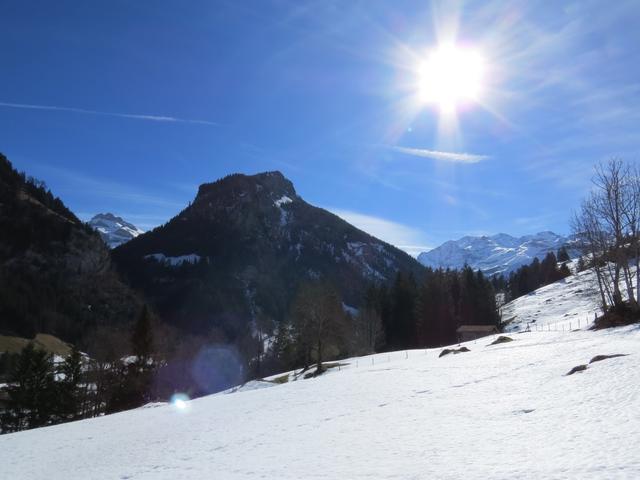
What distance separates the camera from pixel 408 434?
12.6 meters

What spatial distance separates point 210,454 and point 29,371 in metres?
46.6

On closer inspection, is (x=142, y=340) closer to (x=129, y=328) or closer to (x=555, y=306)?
(x=129, y=328)

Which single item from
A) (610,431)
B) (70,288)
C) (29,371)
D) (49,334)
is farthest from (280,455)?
(70,288)

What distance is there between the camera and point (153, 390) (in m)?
69.7

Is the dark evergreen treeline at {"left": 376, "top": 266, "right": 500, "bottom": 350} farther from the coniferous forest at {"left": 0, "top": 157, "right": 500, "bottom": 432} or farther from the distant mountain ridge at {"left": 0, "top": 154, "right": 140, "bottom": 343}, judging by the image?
the distant mountain ridge at {"left": 0, "top": 154, "right": 140, "bottom": 343}

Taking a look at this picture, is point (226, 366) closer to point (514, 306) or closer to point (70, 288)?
point (514, 306)

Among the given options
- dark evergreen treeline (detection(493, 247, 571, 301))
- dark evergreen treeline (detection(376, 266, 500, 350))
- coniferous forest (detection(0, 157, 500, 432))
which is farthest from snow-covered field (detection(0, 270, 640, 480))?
dark evergreen treeline (detection(493, 247, 571, 301))

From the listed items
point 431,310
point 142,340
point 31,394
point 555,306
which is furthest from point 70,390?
point 555,306

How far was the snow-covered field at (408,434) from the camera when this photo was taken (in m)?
8.98

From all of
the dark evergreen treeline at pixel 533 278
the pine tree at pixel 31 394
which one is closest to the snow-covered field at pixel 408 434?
the pine tree at pixel 31 394

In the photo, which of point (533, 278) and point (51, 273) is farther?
point (51, 273)

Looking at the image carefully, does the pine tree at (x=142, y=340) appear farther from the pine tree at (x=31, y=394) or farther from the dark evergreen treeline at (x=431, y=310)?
the dark evergreen treeline at (x=431, y=310)

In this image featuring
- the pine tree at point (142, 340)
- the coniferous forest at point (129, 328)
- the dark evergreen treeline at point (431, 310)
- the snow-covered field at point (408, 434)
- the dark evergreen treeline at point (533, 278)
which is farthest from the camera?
the dark evergreen treeline at point (533, 278)

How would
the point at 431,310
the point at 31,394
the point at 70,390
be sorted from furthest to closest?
the point at 431,310 → the point at 70,390 → the point at 31,394
